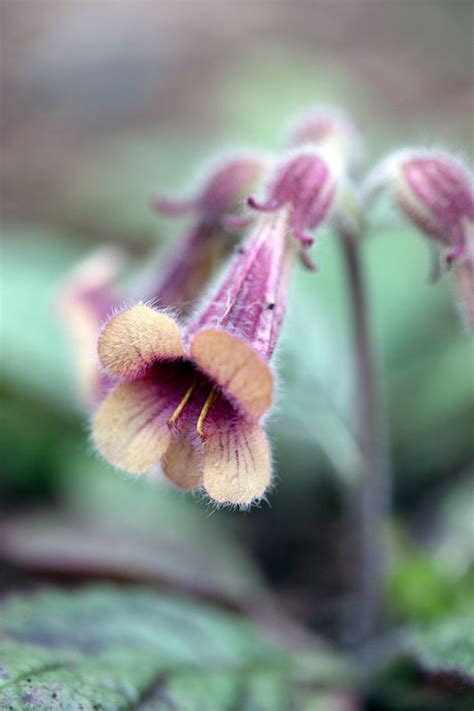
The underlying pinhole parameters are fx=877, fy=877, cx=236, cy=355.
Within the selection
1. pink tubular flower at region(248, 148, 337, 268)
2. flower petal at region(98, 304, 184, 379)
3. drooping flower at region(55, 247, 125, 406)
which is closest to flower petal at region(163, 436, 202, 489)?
flower petal at region(98, 304, 184, 379)

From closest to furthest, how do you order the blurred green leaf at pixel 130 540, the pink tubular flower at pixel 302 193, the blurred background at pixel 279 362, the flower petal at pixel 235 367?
1. the flower petal at pixel 235 367
2. the pink tubular flower at pixel 302 193
3. the blurred green leaf at pixel 130 540
4. the blurred background at pixel 279 362

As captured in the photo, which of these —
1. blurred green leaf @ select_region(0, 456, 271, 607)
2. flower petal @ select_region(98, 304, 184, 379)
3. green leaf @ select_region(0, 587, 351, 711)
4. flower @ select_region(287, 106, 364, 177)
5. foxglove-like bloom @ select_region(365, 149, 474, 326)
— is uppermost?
flower @ select_region(287, 106, 364, 177)

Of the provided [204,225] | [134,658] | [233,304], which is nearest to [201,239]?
[204,225]

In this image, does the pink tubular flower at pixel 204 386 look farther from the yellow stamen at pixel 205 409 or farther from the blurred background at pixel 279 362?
the blurred background at pixel 279 362

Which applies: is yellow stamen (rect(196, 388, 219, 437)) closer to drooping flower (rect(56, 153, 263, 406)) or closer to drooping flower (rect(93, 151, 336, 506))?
drooping flower (rect(93, 151, 336, 506))

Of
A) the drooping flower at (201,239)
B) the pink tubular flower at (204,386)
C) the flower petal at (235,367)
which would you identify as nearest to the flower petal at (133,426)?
the pink tubular flower at (204,386)

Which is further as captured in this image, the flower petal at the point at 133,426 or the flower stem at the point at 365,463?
the flower stem at the point at 365,463

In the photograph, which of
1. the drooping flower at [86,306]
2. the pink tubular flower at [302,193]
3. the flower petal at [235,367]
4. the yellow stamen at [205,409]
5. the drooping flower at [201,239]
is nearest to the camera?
the flower petal at [235,367]

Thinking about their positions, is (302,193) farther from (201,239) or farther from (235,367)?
(235,367)
